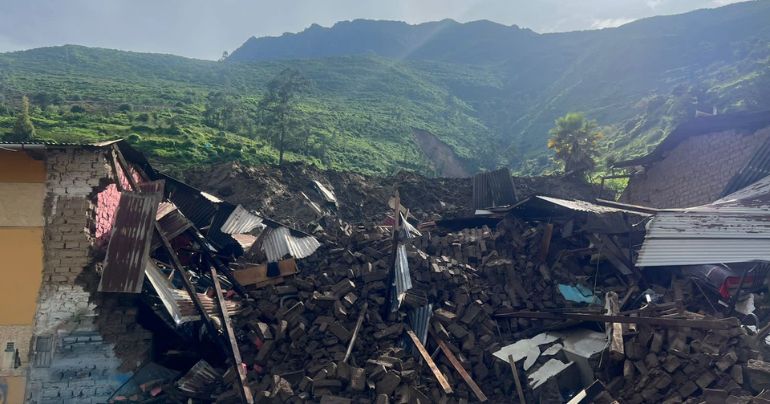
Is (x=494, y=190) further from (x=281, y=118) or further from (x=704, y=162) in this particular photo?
(x=281, y=118)

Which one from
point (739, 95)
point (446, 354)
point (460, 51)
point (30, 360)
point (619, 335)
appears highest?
point (460, 51)

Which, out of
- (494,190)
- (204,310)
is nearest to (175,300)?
(204,310)

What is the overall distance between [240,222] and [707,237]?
1073cm

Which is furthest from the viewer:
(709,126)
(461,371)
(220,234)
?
(709,126)

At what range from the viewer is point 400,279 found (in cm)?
937

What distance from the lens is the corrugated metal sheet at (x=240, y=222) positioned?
38.4 ft

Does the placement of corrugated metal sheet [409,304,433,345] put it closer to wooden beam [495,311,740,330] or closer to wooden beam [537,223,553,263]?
wooden beam [495,311,740,330]

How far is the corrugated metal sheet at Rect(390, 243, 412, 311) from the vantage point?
9023 mm

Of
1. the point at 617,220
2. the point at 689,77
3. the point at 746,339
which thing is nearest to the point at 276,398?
the point at 746,339

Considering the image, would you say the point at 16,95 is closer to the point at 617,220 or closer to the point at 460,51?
the point at 617,220

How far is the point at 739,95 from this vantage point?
138ft

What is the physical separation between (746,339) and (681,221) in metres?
3.95

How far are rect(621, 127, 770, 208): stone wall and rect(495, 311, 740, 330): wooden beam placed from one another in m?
10.1

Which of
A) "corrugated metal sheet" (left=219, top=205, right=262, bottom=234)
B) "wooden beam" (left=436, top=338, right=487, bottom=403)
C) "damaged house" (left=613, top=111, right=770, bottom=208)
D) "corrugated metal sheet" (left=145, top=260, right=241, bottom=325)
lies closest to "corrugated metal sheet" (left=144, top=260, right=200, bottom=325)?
"corrugated metal sheet" (left=145, top=260, right=241, bottom=325)
